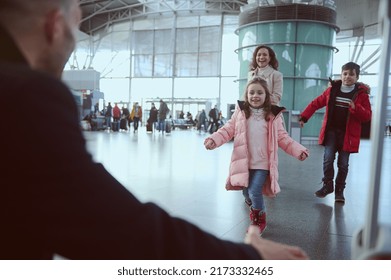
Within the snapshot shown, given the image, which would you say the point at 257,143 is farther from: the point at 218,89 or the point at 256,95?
the point at 218,89

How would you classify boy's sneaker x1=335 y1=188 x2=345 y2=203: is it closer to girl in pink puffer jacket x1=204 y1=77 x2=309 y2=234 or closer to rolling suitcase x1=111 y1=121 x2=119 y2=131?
girl in pink puffer jacket x1=204 y1=77 x2=309 y2=234

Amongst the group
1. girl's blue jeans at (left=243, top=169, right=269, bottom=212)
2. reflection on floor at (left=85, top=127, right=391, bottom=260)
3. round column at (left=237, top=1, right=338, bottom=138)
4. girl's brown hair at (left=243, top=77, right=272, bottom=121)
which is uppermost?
round column at (left=237, top=1, right=338, bottom=138)

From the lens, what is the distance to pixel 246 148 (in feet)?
10.2

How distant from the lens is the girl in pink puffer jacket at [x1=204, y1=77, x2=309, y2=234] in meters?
3.07

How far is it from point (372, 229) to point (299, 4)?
45.5 ft

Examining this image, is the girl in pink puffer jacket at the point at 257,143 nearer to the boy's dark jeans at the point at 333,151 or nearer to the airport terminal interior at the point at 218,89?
the airport terminal interior at the point at 218,89

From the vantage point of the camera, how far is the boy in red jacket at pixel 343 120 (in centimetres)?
409

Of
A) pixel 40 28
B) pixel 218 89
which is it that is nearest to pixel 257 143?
pixel 40 28

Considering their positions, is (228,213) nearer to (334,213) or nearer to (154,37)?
(334,213)

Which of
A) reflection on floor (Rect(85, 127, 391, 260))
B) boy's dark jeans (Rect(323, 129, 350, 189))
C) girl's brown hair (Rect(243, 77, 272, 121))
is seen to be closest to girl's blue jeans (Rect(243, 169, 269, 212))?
reflection on floor (Rect(85, 127, 391, 260))

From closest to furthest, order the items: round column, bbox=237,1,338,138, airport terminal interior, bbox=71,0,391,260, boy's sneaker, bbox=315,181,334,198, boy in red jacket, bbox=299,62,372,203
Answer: airport terminal interior, bbox=71,0,391,260, boy in red jacket, bbox=299,62,372,203, boy's sneaker, bbox=315,181,334,198, round column, bbox=237,1,338,138

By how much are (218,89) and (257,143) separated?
24.0 m

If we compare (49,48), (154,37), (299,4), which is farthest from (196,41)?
(49,48)

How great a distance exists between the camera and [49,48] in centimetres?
74
